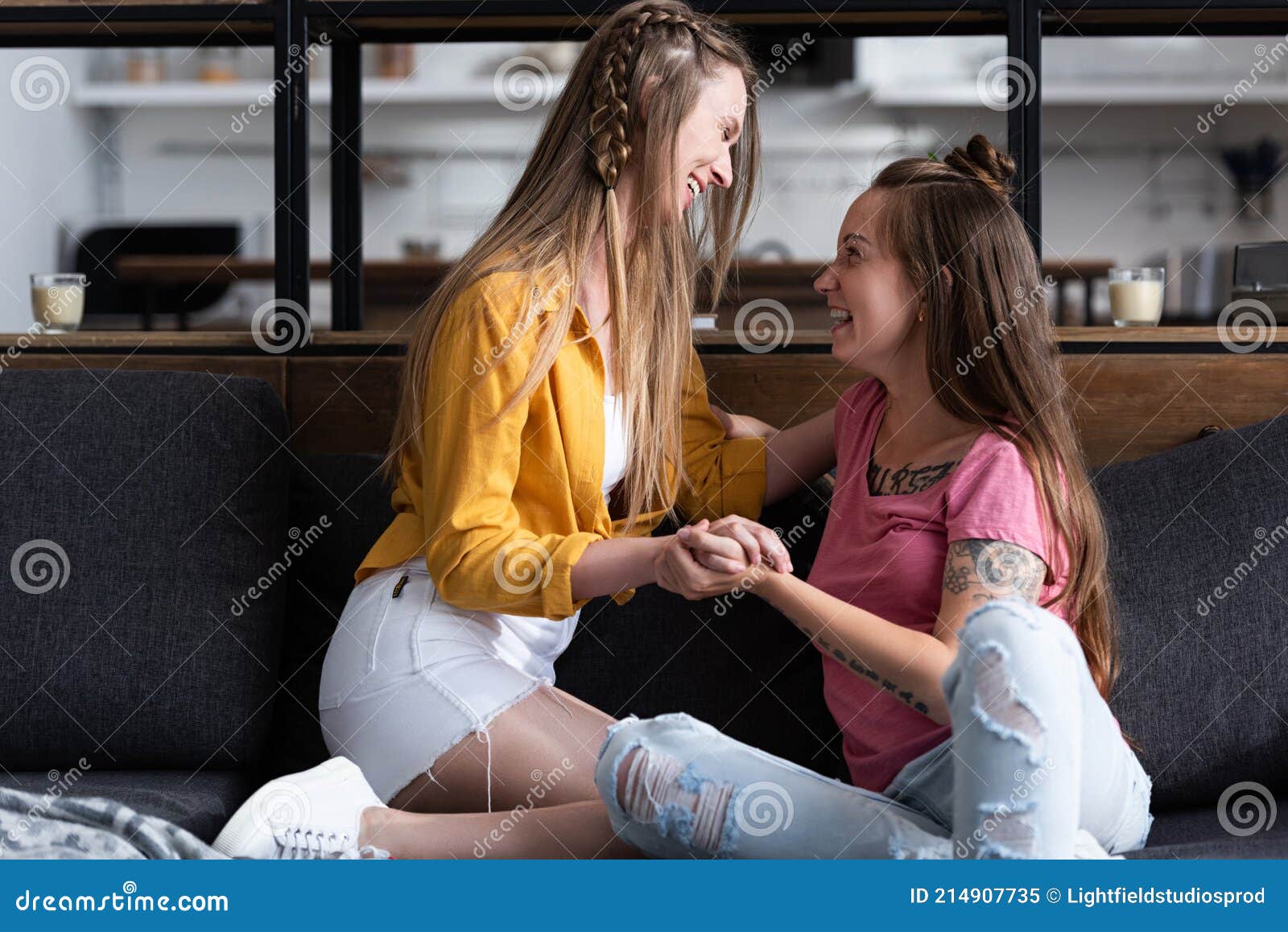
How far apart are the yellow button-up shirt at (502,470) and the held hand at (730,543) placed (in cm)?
17

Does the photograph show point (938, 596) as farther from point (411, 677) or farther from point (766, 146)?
point (766, 146)

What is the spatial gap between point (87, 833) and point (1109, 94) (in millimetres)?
4345

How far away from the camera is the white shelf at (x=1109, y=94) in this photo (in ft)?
14.8

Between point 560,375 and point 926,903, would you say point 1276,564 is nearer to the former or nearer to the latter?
point 926,903

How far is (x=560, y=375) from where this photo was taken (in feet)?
4.53

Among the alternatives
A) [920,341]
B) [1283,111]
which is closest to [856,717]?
[920,341]

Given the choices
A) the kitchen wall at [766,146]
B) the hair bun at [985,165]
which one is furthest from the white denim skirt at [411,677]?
the kitchen wall at [766,146]

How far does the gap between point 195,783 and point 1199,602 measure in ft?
3.74

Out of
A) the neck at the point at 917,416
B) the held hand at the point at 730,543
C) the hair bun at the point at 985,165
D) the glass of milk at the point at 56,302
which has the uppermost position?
the hair bun at the point at 985,165

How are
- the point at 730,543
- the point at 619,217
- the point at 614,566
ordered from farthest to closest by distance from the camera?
the point at 619,217 → the point at 614,566 → the point at 730,543

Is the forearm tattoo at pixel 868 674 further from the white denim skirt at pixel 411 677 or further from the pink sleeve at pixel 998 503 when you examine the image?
the white denim skirt at pixel 411 677

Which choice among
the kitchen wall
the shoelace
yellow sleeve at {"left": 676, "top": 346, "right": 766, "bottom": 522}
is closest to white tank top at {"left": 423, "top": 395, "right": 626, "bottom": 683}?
yellow sleeve at {"left": 676, "top": 346, "right": 766, "bottom": 522}

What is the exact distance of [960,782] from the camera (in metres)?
0.99

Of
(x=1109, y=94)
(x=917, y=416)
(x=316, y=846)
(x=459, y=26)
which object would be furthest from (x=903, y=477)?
(x=1109, y=94)
